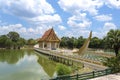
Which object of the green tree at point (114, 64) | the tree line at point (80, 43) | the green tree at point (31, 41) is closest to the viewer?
the green tree at point (114, 64)

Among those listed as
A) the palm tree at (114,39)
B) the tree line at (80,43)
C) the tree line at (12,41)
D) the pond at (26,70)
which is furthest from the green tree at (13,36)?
Answer: the palm tree at (114,39)

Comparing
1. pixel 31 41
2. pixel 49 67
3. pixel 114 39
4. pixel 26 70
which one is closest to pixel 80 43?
pixel 114 39

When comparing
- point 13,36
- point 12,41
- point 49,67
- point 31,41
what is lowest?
point 49,67

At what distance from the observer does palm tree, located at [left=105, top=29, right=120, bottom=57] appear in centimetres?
3168

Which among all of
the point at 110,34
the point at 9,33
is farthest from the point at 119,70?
the point at 9,33

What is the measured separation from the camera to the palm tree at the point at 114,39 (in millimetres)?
31681

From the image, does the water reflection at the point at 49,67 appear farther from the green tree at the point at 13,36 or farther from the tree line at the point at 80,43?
the green tree at the point at 13,36

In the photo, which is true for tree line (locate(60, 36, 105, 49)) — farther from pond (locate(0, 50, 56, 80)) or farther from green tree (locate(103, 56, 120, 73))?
green tree (locate(103, 56, 120, 73))

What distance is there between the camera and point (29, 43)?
107250mm

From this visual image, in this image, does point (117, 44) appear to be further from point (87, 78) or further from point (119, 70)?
point (87, 78)

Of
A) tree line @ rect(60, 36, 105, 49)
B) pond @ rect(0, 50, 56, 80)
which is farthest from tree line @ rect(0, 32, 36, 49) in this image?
pond @ rect(0, 50, 56, 80)

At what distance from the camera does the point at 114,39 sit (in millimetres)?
31938

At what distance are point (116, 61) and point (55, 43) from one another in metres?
48.4

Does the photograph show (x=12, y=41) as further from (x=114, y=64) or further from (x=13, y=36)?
(x=114, y=64)
